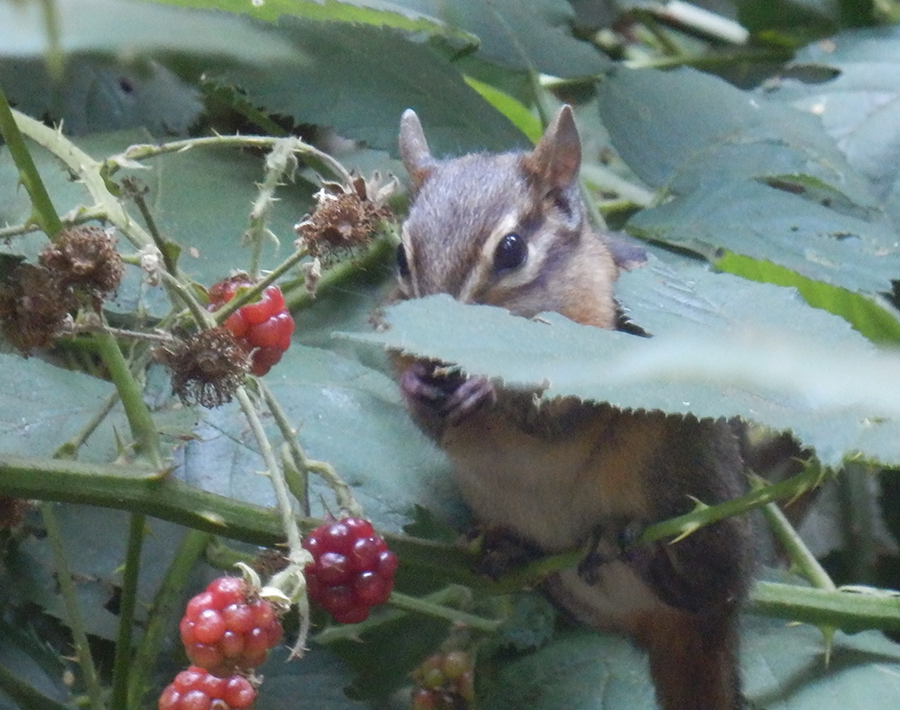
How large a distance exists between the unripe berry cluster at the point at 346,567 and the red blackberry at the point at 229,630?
0.49 feet

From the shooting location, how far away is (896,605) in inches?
46.1

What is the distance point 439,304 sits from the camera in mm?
703

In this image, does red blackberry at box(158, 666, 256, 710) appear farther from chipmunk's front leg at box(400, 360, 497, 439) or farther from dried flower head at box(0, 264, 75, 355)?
chipmunk's front leg at box(400, 360, 497, 439)

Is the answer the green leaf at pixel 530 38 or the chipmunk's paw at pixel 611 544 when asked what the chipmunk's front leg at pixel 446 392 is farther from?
the green leaf at pixel 530 38

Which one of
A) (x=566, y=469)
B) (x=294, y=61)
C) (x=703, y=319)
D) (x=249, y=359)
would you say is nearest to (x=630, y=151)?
(x=566, y=469)

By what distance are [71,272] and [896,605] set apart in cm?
93

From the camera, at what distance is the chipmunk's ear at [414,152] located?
1.54 m

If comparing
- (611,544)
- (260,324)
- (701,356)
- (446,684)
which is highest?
(701,356)

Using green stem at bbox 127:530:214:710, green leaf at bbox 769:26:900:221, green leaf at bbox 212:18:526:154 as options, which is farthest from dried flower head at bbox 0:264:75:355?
green leaf at bbox 769:26:900:221

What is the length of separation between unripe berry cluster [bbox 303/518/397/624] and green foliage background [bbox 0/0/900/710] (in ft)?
0.19

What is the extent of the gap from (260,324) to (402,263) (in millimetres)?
513

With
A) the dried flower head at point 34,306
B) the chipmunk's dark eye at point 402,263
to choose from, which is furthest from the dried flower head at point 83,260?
the chipmunk's dark eye at point 402,263

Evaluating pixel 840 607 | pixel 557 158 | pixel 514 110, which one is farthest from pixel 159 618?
pixel 514 110

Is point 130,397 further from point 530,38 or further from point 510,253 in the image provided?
point 530,38
